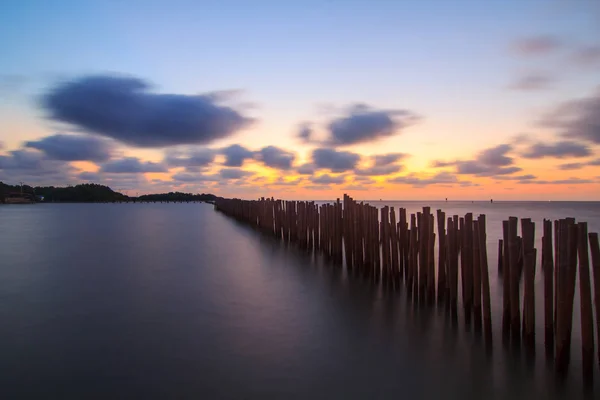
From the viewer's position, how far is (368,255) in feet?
31.5

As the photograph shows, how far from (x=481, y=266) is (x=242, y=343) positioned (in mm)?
3344

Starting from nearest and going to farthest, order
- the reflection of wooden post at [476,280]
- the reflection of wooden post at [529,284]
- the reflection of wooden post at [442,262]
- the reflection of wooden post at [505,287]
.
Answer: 1. the reflection of wooden post at [529,284]
2. the reflection of wooden post at [505,287]
3. the reflection of wooden post at [476,280]
4. the reflection of wooden post at [442,262]

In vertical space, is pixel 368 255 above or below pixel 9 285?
above

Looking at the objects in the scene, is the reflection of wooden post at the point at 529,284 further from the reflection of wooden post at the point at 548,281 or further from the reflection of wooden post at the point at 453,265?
the reflection of wooden post at the point at 453,265

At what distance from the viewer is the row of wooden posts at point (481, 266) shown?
4.32 metres

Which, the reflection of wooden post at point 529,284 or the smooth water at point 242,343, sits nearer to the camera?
the smooth water at point 242,343

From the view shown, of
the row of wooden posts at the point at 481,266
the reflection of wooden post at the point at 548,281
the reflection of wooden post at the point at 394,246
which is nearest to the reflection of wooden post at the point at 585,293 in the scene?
the row of wooden posts at the point at 481,266

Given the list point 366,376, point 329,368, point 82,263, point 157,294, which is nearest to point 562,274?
point 366,376

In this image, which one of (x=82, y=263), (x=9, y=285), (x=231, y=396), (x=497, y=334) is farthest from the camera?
(x=82, y=263)

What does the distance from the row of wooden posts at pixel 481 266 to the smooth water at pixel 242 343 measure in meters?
0.34

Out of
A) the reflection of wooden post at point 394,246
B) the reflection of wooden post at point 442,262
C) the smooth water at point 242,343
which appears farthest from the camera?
the reflection of wooden post at point 394,246

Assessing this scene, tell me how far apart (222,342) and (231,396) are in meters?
1.67

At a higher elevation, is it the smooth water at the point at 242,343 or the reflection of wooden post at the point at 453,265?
the reflection of wooden post at the point at 453,265

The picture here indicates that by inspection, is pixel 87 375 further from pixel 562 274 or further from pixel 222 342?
pixel 562 274
